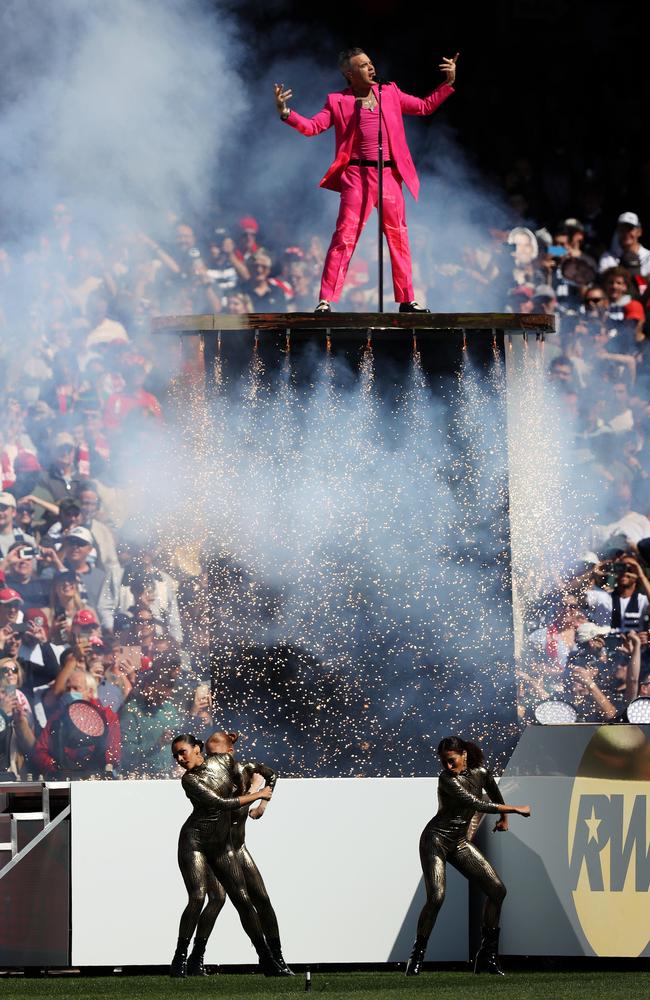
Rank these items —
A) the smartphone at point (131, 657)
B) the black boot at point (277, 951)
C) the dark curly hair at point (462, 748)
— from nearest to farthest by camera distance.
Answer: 1. the black boot at point (277, 951)
2. the dark curly hair at point (462, 748)
3. the smartphone at point (131, 657)

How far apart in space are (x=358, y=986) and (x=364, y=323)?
3.09 metres

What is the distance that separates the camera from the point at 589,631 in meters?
11.3

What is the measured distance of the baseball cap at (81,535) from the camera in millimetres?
11625

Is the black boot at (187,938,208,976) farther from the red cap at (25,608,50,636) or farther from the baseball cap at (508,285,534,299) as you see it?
the baseball cap at (508,285,534,299)

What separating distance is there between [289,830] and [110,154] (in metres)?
5.79

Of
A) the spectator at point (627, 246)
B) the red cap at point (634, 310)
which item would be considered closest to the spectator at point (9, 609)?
the red cap at point (634, 310)

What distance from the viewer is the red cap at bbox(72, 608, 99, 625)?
1127 centimetres

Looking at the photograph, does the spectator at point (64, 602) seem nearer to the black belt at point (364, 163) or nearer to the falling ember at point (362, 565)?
the falling ember at point (362, 565)

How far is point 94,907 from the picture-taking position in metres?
8.19

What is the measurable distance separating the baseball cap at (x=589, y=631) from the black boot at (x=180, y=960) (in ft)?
14.1

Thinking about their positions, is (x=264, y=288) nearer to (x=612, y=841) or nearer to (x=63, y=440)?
(x=63, y=440)

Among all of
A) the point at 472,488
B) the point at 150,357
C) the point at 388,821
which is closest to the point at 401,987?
the point at 388,821

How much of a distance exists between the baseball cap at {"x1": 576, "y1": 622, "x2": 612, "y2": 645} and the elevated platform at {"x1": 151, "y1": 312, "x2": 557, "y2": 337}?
2869 mm

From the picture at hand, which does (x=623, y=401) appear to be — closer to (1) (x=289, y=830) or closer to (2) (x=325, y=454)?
(2) (x=325, y=454)
